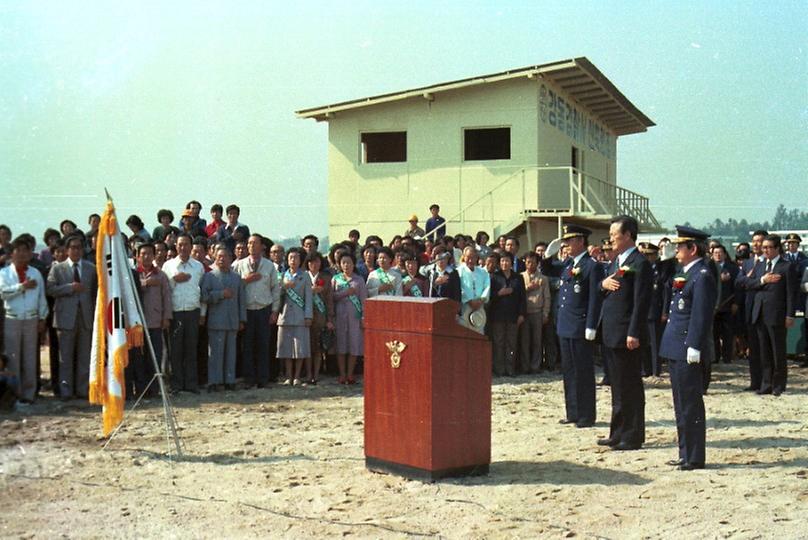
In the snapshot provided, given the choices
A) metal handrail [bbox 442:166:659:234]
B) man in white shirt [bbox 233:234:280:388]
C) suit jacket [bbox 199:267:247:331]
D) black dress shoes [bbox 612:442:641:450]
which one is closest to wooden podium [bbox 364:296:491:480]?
black dress shoes [bbox 612:442:641:450]

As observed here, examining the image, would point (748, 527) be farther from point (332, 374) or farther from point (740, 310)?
point (740, 310)

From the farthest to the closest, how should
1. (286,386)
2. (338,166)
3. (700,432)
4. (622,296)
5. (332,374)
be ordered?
(338,166)
(332,374)
(286,386)
(622,296)
(700,432)

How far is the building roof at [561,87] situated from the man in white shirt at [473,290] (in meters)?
12.0

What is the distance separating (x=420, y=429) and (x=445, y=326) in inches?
29.5

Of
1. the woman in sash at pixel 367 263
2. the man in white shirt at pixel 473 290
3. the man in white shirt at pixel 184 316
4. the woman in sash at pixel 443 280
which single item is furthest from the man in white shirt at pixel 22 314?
the man in white shirt at pixel 473 290

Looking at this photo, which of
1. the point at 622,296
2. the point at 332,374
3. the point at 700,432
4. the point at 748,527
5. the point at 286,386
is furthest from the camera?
the point at 332,374

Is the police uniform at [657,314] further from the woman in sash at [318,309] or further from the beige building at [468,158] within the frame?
the beige building at [468,158]

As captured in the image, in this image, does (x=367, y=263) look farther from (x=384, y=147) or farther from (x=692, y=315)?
(x=384, y=147)

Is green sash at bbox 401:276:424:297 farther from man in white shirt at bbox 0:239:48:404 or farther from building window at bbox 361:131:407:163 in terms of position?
building window at bbox 361:131:407:163

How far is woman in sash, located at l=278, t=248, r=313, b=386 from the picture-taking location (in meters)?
13.0

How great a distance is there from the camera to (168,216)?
47.1 ft

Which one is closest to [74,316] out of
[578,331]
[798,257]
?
[578,331]

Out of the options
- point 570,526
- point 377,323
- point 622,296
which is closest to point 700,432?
point 622,296

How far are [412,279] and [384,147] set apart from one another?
1571 centimetres
